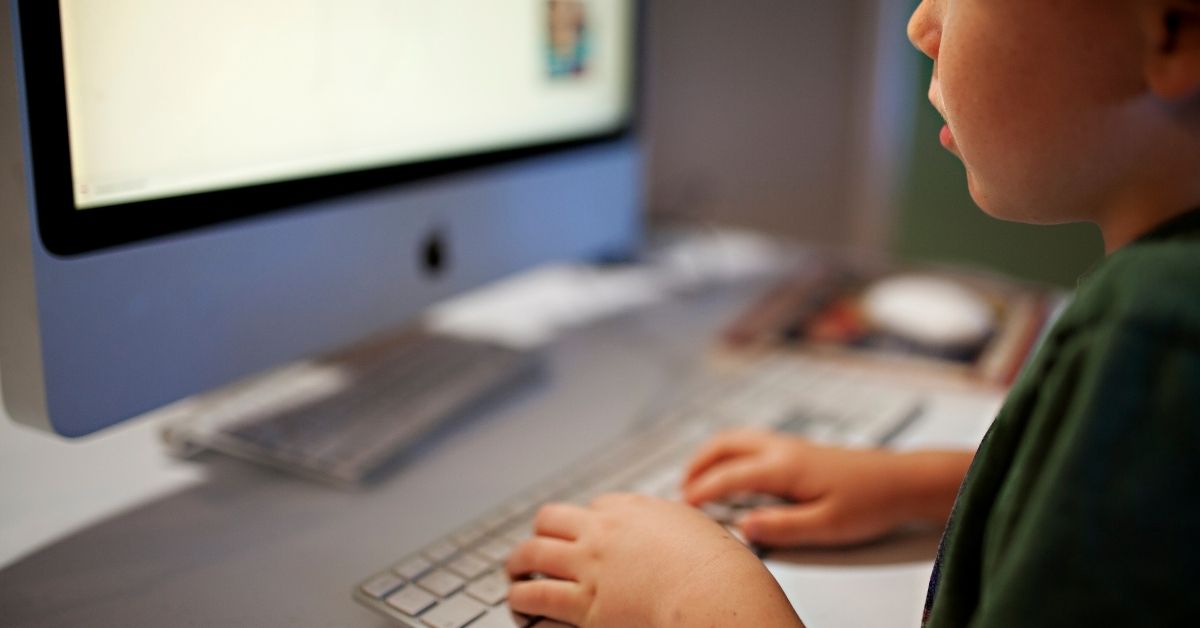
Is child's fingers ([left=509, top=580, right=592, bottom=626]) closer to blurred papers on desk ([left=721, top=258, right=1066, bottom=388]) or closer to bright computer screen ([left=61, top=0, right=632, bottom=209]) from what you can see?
bright computer screen ([left=61, top=0, right=632, bottom=209])

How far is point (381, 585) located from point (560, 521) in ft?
0.28

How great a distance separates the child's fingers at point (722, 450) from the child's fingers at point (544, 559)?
0.35 ft

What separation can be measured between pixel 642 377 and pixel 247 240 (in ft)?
1.03

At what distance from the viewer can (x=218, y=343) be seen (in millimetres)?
526

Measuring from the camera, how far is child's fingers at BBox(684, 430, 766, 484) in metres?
0.52

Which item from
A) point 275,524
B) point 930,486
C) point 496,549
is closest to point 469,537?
point 496,549

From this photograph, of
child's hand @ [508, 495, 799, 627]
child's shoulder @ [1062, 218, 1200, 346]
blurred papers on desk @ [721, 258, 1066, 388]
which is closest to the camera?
child's shoulder @ [1062, 218, 1200, 346]

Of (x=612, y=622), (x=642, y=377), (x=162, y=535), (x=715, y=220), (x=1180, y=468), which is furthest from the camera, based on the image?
(x=715, y=220)

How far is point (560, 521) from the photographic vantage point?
1.49 feet

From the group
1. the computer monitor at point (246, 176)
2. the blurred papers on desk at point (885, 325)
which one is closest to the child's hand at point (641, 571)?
the computer monitor at point (246, 176)

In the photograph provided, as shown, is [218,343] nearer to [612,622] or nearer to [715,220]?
[612,622]

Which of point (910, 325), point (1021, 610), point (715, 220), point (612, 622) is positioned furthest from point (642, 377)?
point (715, 220)

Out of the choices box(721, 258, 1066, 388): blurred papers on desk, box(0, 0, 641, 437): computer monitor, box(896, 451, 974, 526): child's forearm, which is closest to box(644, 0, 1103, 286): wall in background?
box(721, 258, 1066, 388): blurred papers on desk

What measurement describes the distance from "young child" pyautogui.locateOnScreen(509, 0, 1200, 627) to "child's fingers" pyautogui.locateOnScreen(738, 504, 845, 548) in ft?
0.16
